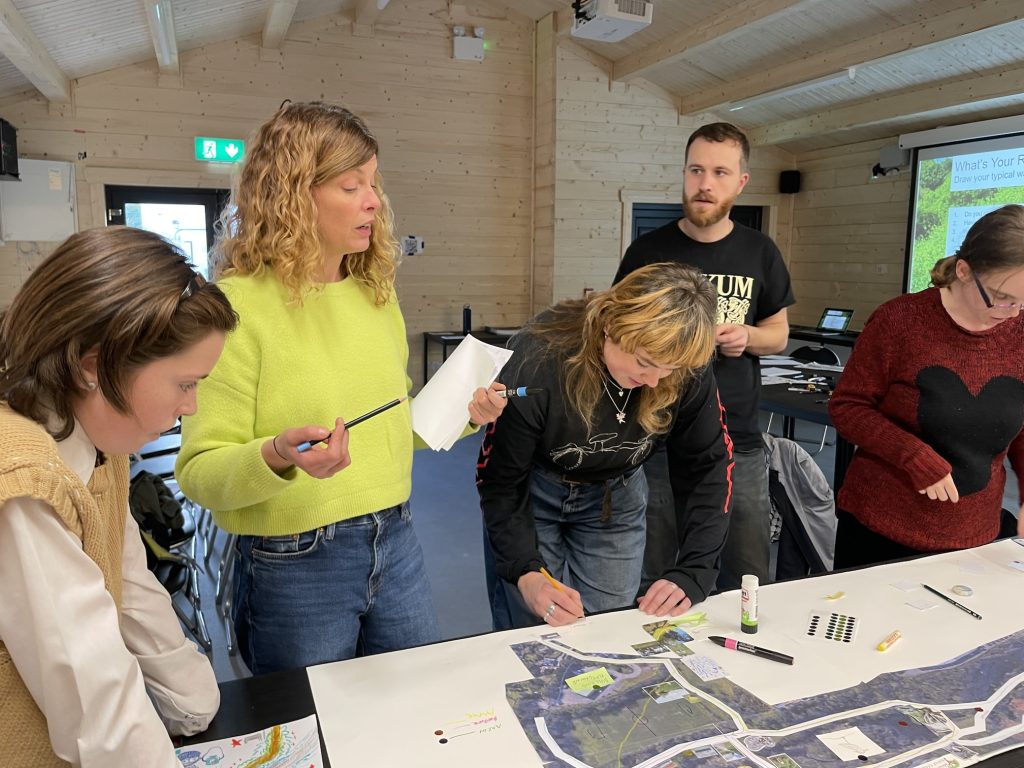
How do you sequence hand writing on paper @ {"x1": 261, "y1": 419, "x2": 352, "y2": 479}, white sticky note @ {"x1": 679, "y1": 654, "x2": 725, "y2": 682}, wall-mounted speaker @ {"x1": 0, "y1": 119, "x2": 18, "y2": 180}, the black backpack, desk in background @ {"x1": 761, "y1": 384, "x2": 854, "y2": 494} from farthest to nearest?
wall-mounted speaker @ {"x1": 0, "y1": 119, "x2": 18, "y2": 180}
desk in background @ {"x1": 761, "y1": 384, "x2": 854, "y2": 494}
the black backpack
white sticky note @ {"x1": 679, "y1": 654, "x2": 725, "y2": 682}
hand writing on paper @ {"x1": 261, "y1": 419, "x2": 352, "y2": 479}

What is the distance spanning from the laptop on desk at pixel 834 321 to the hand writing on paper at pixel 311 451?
6516 millimetres

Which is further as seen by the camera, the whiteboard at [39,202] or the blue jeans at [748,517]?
the whiteboard at [39,202]

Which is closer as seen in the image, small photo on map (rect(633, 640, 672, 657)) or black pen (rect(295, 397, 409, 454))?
black pen (rect(295, 397, 409, 454))

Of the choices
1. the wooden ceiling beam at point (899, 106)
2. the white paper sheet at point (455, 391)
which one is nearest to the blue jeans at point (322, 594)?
the white paper sheet at point (455, 391)

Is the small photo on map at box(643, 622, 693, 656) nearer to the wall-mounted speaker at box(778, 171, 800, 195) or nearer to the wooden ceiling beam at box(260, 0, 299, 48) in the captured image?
the wooden ceiling beam at box(260, 0, 299, 48)

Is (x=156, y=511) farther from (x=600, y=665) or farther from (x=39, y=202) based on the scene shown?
(x=39, y=202)

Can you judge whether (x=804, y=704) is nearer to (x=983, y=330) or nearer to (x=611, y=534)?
(x=611, y=534)

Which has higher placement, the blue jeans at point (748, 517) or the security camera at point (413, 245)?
the security camera at point (413, 245)

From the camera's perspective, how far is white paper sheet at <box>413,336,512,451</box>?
141 centimetres

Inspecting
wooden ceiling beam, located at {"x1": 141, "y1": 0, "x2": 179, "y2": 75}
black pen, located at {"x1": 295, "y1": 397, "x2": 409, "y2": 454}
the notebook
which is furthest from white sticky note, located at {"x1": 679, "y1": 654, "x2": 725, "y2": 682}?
the notebook

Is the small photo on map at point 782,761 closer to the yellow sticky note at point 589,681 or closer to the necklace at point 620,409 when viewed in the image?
the yellow sticky note at point 589,681

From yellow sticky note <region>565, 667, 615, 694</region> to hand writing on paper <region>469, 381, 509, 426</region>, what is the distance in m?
0.47

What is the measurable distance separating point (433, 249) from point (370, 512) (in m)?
5.73

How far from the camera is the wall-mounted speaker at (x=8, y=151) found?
196 inches
